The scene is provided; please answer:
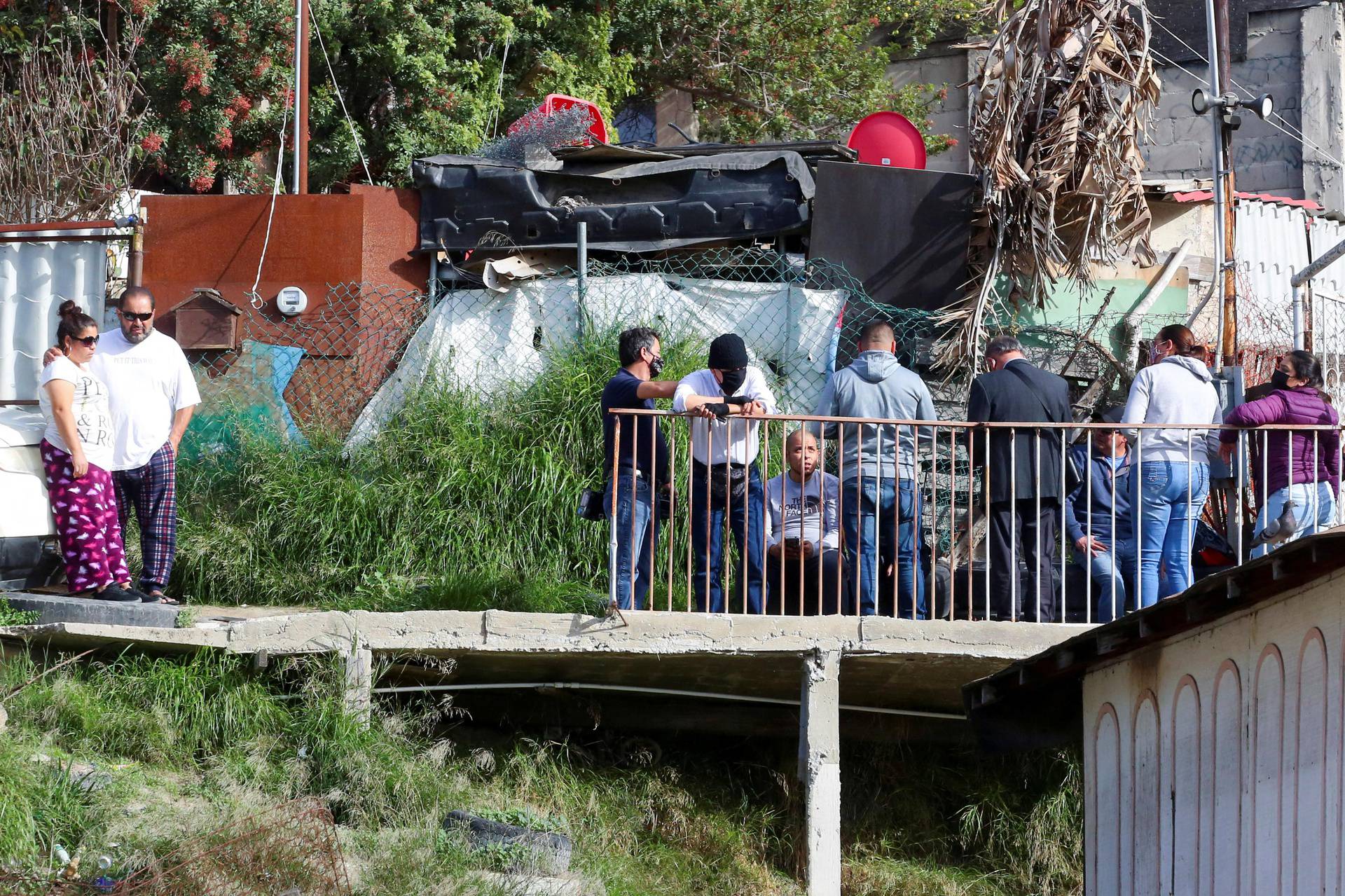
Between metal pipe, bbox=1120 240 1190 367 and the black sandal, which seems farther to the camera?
metal pipe, bbox=1120 240 1190 367

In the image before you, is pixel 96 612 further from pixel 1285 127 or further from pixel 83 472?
pixel 1285 127

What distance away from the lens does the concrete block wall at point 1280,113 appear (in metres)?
14.4

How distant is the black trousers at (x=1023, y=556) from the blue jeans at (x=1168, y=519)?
0.45 m

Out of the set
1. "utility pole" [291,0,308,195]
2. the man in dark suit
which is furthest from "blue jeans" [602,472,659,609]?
"utility pole" [291,0,308,195]

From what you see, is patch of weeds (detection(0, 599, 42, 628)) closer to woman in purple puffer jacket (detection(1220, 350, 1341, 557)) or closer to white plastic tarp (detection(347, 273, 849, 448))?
white plastic tarp (detection(347, 273, 849, 448))

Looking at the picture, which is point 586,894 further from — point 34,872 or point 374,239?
point 374,239

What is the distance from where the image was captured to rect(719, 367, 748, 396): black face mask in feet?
23.3

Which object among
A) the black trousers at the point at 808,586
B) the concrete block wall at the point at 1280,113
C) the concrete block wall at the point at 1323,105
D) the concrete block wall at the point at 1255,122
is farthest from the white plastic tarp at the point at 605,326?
the concrete block wall at the point at 1323,105

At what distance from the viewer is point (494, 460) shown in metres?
8.68

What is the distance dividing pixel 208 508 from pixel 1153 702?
561cm

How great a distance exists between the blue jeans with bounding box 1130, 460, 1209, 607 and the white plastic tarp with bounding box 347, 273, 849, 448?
102 inches

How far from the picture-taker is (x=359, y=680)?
716 centimetres

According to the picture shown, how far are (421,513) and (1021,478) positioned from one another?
11.6 feet

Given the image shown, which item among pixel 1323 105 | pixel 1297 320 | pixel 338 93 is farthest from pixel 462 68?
pixel 1323 105
